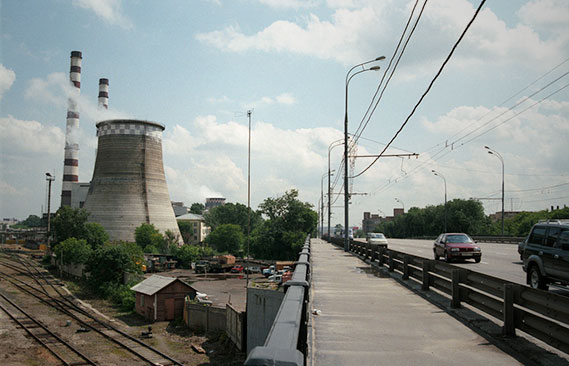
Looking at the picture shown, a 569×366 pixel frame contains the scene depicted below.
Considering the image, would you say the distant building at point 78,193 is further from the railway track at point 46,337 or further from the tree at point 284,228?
the railway track at point 46,337

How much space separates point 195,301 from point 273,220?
178 ft

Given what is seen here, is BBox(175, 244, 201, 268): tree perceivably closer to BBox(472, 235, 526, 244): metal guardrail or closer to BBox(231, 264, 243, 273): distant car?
BBox(231, 264, 243, 273): distant car

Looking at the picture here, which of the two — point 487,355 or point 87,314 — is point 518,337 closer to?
point 487,355

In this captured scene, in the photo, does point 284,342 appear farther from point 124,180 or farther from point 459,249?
point 124,180

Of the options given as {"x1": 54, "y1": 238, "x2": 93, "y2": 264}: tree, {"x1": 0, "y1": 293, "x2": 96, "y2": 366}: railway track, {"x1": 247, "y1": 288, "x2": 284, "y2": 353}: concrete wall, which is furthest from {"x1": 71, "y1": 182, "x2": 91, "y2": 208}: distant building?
{"x1": 247, "y1": 288, "x2": 284, "y2": 353}: concrete wall

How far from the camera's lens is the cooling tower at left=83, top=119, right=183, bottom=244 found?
85.2m

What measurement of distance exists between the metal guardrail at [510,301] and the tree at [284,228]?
243 ft

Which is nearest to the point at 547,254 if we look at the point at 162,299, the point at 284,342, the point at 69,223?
the point at 284,342

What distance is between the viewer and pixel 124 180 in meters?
84.7

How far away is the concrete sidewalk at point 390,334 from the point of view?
5734 mm

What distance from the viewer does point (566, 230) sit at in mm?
10930

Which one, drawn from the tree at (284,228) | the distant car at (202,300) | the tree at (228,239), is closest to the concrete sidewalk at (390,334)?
the distant car at (202,300)

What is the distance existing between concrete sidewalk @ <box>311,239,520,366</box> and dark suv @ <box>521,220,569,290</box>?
340 cm

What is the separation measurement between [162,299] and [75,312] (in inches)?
370
